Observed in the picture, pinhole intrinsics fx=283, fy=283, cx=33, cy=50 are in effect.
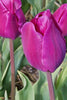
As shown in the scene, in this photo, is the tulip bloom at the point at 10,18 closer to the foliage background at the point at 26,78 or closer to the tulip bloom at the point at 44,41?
the tulip bloom at the point at 44,41

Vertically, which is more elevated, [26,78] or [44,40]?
[44,40]

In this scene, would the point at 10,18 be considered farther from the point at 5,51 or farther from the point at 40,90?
the point at 5,51

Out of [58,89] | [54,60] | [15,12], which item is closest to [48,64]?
[54,60]

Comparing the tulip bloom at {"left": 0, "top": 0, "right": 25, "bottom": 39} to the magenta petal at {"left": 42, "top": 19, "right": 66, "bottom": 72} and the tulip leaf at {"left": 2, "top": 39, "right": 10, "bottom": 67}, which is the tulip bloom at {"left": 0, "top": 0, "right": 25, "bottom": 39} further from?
the tulip leaf at {"left": 2, "top": 39, "right": 10, "bottom": 67}

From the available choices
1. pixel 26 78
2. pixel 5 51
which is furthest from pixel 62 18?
pixel 5 51

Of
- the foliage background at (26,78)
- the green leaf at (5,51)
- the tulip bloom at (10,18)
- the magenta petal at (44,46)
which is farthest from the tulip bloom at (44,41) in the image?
the green leaf at (5,51)

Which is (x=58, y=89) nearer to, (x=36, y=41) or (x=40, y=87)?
(x=40, y=87)

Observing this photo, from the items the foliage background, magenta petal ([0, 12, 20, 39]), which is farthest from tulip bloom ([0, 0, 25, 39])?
the foliage background
